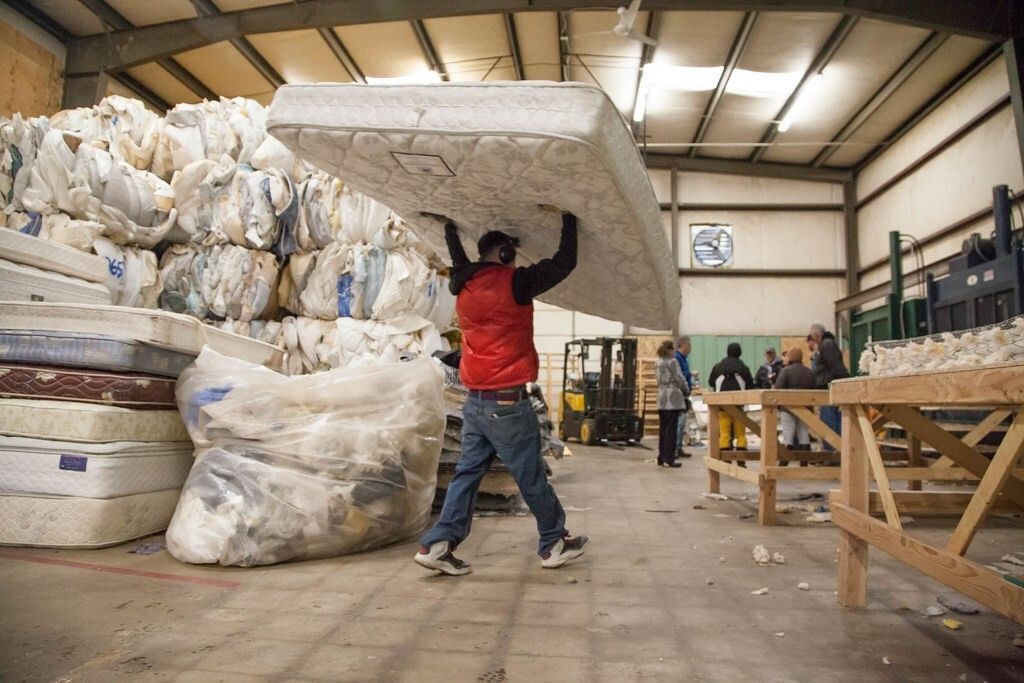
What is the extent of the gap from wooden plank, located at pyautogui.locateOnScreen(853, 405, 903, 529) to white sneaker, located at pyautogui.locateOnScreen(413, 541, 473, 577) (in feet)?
5.26

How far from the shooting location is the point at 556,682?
1562 mm

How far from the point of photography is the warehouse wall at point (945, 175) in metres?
9.50

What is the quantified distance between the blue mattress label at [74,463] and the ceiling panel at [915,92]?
12.3m

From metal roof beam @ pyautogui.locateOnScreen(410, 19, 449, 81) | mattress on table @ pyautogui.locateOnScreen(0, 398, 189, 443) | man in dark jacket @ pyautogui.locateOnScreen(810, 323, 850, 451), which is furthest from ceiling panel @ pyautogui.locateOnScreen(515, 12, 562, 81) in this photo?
mattress on table @ pyautogui.locateOnScreen(0, 398, 189, 443)

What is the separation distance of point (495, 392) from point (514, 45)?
9.41m

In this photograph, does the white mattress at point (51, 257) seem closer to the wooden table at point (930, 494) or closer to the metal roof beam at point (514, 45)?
the wooden table at point (930, 494)

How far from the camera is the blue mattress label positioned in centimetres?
257

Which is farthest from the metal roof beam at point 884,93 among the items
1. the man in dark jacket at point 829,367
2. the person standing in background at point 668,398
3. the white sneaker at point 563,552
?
the white sneaker at point 563,552

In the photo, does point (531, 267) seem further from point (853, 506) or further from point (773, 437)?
point (773, 437)

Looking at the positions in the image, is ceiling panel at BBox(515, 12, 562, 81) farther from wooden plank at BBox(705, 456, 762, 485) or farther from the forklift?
wooden plank at BBox(705, 456, 762, 485)

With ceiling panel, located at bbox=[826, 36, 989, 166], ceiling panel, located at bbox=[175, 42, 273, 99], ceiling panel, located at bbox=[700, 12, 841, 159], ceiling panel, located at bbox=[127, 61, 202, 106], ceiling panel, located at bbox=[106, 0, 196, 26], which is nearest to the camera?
ceiling panel, located at bbox=[106, 0, 196, 26]

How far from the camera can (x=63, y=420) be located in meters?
2.62

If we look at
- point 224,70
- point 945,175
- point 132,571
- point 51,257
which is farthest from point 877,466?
point 224,70

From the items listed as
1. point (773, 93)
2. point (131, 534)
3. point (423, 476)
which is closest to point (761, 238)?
point (773, 93)
